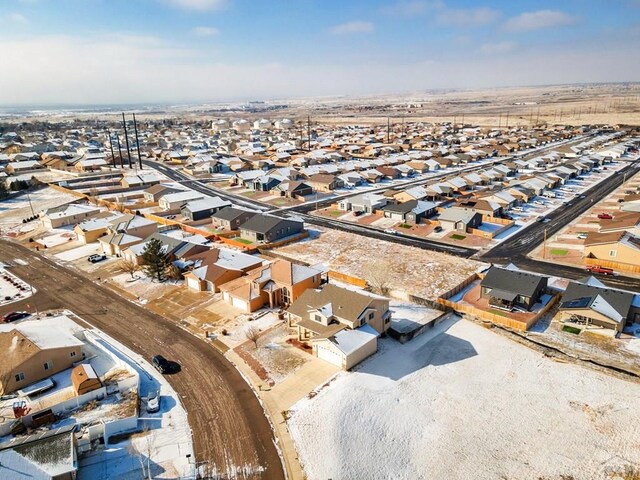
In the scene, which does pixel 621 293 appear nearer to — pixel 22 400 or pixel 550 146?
pixel 22 400

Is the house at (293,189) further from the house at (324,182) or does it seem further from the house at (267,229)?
Answer: the house at (267,229)

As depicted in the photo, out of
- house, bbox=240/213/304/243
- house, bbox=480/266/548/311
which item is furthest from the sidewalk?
house, bbox=240/213/304/243

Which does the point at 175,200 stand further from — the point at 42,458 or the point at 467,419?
the point at 467,419

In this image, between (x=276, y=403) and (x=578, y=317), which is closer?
(x=276, y=403)

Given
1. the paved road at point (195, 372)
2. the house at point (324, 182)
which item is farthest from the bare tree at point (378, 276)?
the house at point (324, 182)

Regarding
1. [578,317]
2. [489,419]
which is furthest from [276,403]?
[578,317]

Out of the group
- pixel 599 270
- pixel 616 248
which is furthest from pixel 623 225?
pixel 599 270
